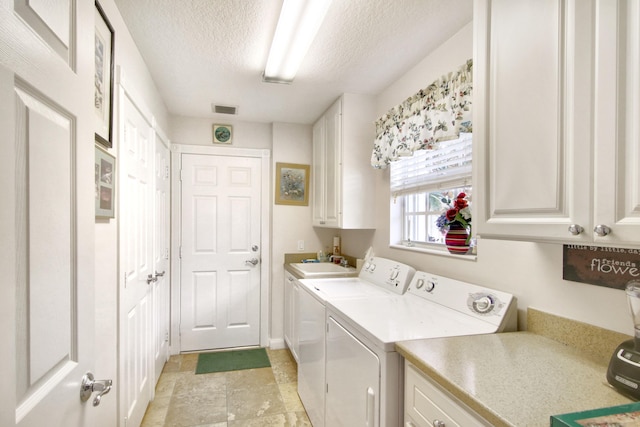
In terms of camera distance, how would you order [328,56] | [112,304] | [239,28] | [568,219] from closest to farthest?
[568,219] < [112,304] < [239,28] < [328,56]

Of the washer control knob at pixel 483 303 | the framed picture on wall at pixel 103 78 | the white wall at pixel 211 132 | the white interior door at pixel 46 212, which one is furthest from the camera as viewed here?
the white wall at pixel 211 132

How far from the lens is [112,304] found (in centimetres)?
154

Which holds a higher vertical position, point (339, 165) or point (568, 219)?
point (339, 165)

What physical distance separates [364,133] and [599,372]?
6.79 ft

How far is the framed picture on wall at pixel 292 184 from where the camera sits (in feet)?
11.3

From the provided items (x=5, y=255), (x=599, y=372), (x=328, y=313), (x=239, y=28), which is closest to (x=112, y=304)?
(x=328, y=313)

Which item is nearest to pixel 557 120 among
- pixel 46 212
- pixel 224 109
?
pixel 46 212

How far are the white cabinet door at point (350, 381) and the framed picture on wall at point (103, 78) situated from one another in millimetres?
1388

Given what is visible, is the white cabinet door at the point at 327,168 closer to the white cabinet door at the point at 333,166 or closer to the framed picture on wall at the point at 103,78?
the white cabinet door at the point at 333,166

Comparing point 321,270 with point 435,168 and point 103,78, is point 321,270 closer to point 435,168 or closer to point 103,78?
point 435,168

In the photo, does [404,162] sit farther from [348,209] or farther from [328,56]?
[328,56]

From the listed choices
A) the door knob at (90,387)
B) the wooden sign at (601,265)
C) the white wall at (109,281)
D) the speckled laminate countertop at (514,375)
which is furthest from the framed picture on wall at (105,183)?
the wooden sign at (601,265)

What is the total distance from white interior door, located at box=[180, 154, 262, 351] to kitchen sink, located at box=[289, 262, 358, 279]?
0.61 metres

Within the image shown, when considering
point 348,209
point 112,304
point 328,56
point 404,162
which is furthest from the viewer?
point 348,209
